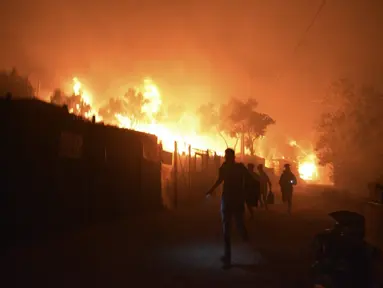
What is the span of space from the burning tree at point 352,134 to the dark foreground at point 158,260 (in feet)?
97.9

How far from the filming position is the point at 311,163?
102 m

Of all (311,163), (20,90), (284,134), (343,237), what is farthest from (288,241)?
(284,134)

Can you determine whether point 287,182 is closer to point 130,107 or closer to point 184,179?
point 184,179

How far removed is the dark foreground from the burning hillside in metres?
46.7

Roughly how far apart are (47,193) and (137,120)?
6308 centimetres

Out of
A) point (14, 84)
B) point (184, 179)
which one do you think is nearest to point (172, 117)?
point (14, 84)

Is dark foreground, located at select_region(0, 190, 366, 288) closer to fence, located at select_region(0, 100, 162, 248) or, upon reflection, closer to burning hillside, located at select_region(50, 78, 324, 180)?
fence, located at select_region(0, 100, 162, 248)

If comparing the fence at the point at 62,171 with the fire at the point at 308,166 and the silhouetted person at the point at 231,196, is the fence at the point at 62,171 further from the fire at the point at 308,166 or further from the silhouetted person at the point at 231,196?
the fire at the point at 308,166

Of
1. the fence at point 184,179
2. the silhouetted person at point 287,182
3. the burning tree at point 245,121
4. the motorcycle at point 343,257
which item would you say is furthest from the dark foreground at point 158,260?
the burning tree at point 245,121

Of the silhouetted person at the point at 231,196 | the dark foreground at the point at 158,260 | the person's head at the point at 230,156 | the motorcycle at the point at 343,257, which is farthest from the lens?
the person's head at the point at 230,156

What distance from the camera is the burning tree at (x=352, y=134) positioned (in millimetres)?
38469

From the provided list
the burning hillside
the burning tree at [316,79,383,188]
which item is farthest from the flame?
the burning tree at [316,79,383,188]

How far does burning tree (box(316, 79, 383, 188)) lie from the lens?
38.5m

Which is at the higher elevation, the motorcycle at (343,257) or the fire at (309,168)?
the fire at (309,168)
